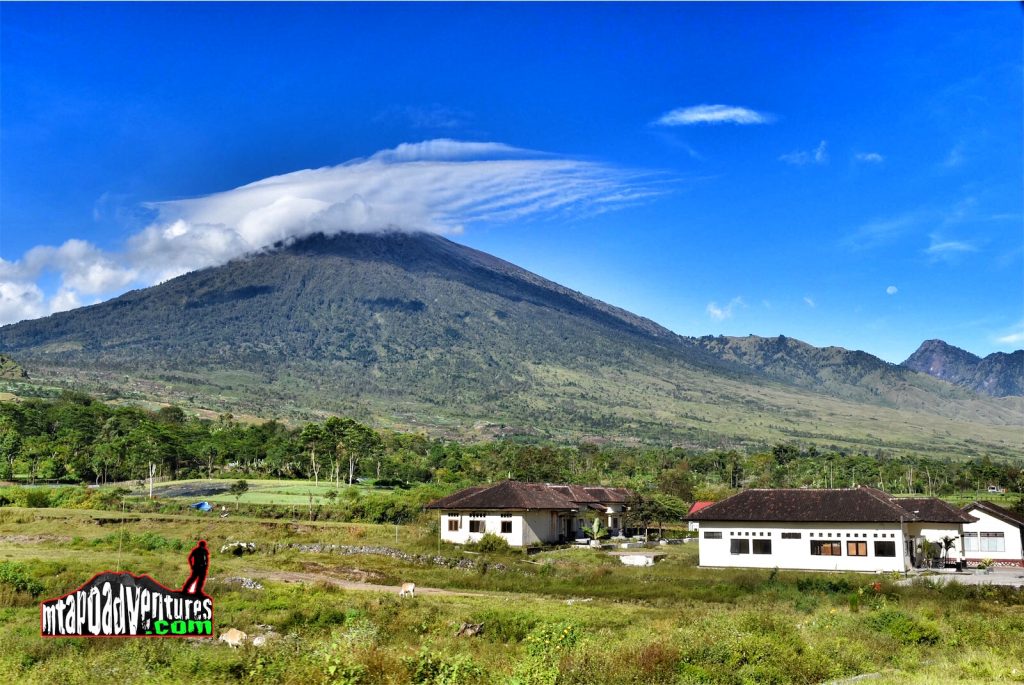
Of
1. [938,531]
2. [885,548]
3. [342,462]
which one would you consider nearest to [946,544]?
[938,531]

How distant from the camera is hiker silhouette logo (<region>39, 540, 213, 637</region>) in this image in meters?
12.6

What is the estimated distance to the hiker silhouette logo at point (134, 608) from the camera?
12.6 m

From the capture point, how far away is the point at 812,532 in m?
37.7

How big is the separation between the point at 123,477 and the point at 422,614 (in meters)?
72.0

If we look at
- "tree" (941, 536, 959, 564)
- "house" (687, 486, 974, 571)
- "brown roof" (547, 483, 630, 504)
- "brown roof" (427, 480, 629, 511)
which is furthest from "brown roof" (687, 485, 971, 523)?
"brown roof" (547, 483, 630, 504)

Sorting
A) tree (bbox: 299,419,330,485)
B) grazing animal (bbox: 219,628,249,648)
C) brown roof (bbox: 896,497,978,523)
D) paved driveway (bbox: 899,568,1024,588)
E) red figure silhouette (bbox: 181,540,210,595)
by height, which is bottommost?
paved driveway (bbox: 899,568,1024,588)

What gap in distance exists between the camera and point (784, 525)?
38156mm

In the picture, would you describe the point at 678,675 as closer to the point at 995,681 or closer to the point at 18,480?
the point at 995,681

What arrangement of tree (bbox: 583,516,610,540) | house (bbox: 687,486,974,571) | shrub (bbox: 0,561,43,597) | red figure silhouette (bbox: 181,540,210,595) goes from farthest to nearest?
1. tree (bbox: 583,516,610,540)
2. house (bbox: 687,486,974,571)
3. shrub (bbox: 0,561,43,597)
4. red figure silhouette (bbox: 181,540,210,595)

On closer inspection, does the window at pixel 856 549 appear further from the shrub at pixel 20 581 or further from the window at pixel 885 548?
the shrub at pixel 20 581

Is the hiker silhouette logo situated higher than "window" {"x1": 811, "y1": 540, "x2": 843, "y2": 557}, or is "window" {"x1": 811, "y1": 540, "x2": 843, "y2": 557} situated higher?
the hiker silhouette logo

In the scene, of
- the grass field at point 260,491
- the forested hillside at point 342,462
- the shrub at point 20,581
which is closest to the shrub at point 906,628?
the shrub at point 20,581

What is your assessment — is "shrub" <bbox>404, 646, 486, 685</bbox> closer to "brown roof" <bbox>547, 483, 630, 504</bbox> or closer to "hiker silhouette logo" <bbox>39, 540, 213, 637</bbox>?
"hiker silhouette logo" <bbox>39, 540, 213, 637</bbox>

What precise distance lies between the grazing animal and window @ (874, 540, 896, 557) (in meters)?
28.2
